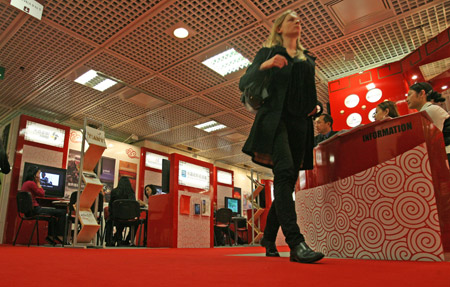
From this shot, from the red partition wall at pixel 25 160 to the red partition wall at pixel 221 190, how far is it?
17.6 feet

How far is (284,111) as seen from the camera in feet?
6.50

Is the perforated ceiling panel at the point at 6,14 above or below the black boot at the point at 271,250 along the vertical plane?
above

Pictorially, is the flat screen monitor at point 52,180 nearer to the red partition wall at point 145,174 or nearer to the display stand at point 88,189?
the red partition wall at point 145,174

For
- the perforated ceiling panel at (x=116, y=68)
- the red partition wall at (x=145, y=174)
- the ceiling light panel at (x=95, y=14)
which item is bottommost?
the red partition wall at (x=145, y=174)

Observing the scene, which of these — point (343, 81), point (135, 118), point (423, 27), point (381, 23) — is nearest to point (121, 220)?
point (135, 118)

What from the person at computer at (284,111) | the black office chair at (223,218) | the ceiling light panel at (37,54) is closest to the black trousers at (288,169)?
the person at computer at (284,111)

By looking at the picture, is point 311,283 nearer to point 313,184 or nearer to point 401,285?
point 401,285

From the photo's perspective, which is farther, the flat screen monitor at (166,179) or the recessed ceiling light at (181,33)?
the flat screen monitor at (166,179)

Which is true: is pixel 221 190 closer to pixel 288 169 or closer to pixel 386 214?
pixel 386 214

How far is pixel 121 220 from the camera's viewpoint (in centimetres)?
627

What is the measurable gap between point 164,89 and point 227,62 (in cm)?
157

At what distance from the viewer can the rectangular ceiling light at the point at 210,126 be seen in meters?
8.78

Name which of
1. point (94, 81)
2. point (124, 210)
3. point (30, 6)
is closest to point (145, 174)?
point (124, 210)

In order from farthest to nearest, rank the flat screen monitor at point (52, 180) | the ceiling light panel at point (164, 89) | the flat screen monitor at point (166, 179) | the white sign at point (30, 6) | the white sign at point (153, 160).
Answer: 1. the white sign at point (153, 160)
2. the flat screen monitor at point (52, 180)
3. the flat screen monitor at point (166, 179)
4. the ceiling light panel at point (164, 89)
5. the white sign at point (30, 6)
